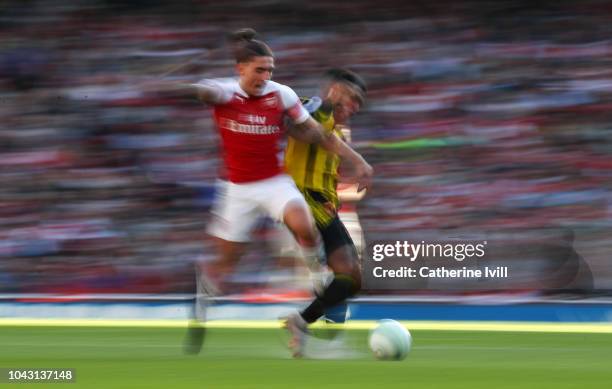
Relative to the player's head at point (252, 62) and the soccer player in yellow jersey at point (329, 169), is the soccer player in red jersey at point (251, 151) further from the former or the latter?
the soccer player in yellow jersey at point (329, 169)

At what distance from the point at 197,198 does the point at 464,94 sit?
2.99 meters

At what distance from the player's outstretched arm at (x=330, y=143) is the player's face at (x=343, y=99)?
0.33 m

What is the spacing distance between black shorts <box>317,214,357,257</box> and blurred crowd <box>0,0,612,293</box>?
5.00m

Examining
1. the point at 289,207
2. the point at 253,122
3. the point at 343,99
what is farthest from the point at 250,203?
the point at 343,99

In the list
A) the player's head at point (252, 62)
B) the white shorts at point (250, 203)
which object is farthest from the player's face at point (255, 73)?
the white shorts at point (250, 203)

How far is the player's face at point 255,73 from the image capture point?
7.10 m

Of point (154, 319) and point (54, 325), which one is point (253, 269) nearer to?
point (154, 319)

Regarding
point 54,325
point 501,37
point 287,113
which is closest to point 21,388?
point 287,113

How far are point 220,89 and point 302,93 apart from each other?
24.0 feet

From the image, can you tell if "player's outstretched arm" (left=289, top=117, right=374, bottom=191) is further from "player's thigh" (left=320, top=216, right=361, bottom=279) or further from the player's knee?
the player's knee

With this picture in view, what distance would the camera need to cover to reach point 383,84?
46.8 feet

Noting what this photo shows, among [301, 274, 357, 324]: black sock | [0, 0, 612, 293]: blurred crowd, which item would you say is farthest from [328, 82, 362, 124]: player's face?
[0, 0, 612, 293]: blurred crowd

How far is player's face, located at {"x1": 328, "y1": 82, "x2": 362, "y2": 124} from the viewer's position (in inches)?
304

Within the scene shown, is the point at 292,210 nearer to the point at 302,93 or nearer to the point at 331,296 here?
the point at 331,296
